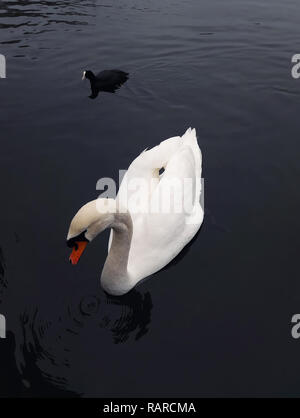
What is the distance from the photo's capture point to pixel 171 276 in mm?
7223

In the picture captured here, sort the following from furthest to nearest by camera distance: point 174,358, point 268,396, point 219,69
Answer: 1. point 219,69
2. point 174,358
3. point 268,396

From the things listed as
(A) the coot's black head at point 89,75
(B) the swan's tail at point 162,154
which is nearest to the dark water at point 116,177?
(A) the coot's black head at point 89,75

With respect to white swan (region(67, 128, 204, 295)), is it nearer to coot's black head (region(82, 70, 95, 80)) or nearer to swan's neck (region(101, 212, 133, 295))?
swan's neck (region(101, 212, 133, 295))

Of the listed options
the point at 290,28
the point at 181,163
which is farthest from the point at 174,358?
the point at 290,28

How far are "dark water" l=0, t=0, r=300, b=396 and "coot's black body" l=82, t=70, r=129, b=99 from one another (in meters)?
0.28

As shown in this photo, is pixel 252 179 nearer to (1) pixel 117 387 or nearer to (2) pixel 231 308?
(2) pixel 231 308

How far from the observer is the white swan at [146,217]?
581 centimetres

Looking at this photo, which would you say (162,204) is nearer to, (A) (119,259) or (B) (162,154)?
(A) (119,259)

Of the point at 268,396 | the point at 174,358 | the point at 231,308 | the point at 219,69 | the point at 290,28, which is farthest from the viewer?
the point at 290,28

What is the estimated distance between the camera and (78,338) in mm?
6211

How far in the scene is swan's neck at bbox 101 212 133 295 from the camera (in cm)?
615

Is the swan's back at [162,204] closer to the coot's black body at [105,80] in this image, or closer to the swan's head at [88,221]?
the swan's head at [88,221]

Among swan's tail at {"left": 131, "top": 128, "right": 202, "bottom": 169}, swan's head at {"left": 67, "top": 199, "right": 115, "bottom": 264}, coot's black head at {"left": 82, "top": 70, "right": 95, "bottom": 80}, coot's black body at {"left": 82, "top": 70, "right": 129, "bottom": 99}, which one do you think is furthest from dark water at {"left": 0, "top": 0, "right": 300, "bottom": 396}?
swan's head at {"left": 67, "top": 199, "right": 115, "bottom": 264}
